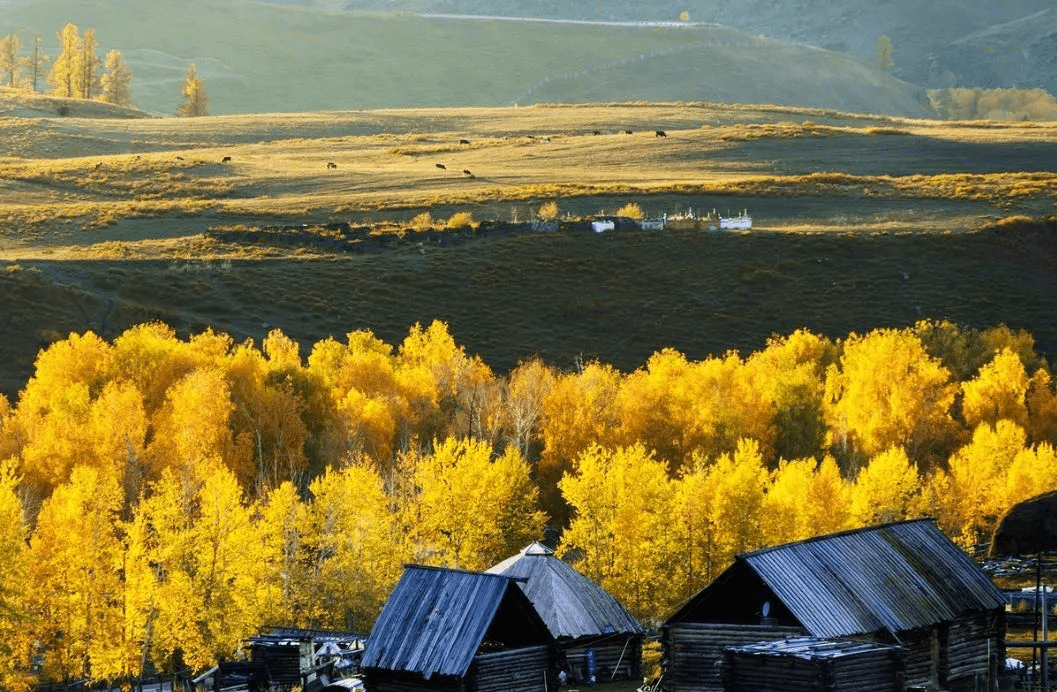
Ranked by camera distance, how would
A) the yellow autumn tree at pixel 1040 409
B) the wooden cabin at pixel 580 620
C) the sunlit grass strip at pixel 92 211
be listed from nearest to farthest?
the wooden cabin at pixel 580 620, the yellow autumn tree at pixel 1040 409, the sunlit grass strip at pixel 92 211

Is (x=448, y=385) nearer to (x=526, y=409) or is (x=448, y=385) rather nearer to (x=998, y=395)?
(x=526, y=409)

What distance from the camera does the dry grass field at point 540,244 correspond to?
3939 inches

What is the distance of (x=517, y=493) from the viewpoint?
63.7 meters

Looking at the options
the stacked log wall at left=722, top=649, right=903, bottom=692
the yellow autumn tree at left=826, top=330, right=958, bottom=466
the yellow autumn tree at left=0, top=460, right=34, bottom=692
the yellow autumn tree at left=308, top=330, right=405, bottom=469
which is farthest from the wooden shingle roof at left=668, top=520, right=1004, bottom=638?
the yellow autumn tree at left=826, top=330, right=958, bottom=466

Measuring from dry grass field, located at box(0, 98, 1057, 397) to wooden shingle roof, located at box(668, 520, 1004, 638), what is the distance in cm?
5457

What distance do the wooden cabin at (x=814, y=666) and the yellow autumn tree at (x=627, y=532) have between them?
605 inches

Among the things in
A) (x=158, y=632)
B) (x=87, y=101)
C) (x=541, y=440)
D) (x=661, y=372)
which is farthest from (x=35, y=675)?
(x=87, y=101)

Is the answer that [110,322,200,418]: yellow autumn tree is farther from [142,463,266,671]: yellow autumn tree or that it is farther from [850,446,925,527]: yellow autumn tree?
[850,446,925,527]: yellow autumn tree

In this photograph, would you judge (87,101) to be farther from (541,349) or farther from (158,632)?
(158,632)

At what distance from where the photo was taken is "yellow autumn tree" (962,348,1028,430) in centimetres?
8431

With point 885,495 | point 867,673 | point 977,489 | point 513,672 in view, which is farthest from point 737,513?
point 867,673

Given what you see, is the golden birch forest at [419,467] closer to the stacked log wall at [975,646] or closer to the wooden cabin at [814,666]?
the stacked log wall at [975,646]

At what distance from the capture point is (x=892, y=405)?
8194 centimetres

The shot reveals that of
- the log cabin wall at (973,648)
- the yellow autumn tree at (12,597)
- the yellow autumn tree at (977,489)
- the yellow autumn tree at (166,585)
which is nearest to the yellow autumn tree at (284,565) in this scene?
the yellow autumn tree at (166,585)
